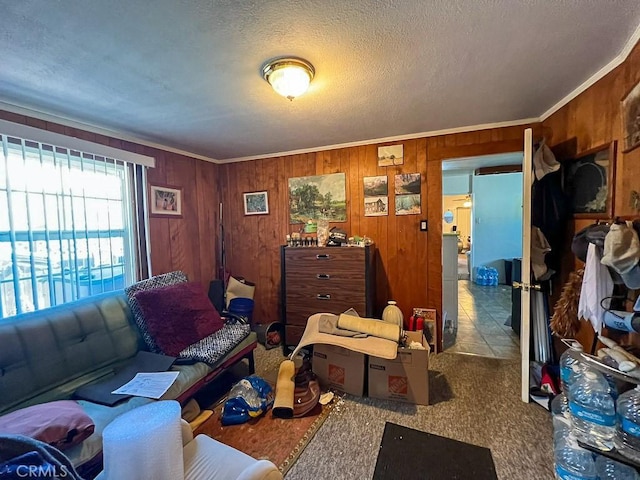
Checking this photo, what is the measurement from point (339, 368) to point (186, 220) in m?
2.42

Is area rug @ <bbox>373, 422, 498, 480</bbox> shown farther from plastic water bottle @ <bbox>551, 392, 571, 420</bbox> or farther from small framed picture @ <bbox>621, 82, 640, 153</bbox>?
small framed picture @ <bbox>621, 82, 640, 153</bbox>

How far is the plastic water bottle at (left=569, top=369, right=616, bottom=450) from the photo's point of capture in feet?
4.44

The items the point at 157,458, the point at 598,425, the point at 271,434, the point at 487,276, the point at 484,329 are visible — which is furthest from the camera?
the point at 487,276

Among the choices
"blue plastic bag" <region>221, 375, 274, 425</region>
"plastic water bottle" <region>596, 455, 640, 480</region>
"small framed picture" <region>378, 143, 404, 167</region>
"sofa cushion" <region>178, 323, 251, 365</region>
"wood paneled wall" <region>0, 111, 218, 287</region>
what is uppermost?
"small framed picture" <region>378, 143, 404, 167</region>

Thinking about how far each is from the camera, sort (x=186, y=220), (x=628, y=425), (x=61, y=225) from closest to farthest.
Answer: (x=628, y=425) → (x=61, y=225) → (x=186, y=220)

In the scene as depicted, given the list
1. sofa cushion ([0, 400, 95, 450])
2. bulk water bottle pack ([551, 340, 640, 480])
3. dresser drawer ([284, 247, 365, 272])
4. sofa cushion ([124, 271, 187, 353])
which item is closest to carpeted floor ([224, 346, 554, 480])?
bulk water bottle pack ([551, 340, 640, 480])

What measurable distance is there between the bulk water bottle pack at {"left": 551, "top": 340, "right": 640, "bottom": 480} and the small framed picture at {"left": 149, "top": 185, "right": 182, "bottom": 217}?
11.9ft

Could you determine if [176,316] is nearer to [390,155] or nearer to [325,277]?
[325,277]

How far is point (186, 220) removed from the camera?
338 cm

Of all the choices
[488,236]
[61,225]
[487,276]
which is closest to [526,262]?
[61,225]

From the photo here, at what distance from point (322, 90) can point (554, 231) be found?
6.91 feet

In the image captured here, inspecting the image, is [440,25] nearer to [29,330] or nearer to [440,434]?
[440,434]

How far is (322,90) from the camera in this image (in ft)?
6.35

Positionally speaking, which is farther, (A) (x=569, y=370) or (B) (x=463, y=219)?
(B) (x=463, y=219)
